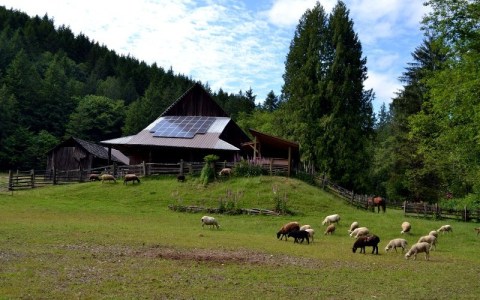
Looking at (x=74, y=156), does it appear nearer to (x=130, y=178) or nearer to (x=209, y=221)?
(x=130, y=178)

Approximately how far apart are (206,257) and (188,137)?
29.9 m

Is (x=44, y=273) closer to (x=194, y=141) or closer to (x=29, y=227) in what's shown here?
(x=29, y=227)

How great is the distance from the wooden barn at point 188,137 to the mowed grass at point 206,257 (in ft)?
37.2

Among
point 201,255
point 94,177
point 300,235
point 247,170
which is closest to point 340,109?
point 247,170

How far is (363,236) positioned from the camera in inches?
786

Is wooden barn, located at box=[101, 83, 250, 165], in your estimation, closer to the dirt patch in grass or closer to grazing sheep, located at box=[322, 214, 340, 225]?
grazing sheep, located at box=[322, 214, 340, 225]

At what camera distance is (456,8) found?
826 inches

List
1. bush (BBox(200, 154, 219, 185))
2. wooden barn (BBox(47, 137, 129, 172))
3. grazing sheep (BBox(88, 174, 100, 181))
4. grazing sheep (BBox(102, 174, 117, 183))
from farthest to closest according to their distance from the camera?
wooden barn (BBox(47, 137, 129, 172)), grazing sheep (BBox(88, 174, 100, 181)), grazing sheep (BBox(102, 174, 117, 183)), bush (BBox(200, 154, 219, 185))

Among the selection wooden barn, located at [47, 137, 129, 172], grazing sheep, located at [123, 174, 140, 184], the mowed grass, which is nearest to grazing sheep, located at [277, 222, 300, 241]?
the mowed grass

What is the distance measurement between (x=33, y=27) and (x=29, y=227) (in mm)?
137111

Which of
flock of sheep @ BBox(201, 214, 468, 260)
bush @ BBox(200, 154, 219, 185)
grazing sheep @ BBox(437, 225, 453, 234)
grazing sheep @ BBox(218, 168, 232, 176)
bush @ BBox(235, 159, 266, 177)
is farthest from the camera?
bush @ BBox(235, 159, 266, 177)

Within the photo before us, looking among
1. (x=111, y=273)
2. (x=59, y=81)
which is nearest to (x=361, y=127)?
(x=111, y=273)

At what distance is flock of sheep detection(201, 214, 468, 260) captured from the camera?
17.8m

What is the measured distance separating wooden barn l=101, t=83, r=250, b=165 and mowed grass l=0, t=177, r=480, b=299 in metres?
11.3
